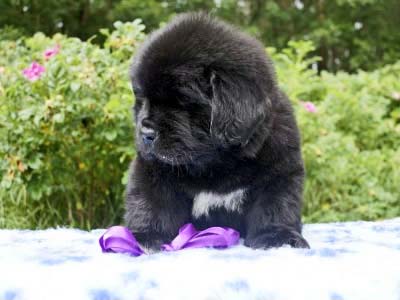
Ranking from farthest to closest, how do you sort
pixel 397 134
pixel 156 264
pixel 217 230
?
pixel 397 134 → pixel 217 230 → pixel 156 264

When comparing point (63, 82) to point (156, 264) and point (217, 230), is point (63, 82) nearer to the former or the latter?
point (217, 230)

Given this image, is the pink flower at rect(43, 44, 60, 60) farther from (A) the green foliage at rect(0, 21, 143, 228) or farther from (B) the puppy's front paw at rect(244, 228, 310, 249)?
(B) the puppy's front paw at rect(244, 228, 310, 249)

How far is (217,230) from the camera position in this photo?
2.16 m

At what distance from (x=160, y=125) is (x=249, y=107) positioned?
0.33 metres

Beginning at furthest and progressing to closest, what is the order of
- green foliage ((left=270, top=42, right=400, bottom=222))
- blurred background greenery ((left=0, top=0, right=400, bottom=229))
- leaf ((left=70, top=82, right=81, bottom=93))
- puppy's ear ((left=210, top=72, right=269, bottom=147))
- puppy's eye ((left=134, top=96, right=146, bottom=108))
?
green foliage ((left=270, top=42, right=400, bottom=222)) → blurred background greenery ((left=0, top=0, right=400, bottom=229)) → leaf ((left=70, top=82, right=81, bottom=93)) → puppy's eye ((left=134, top=96, right=146, bottom=108)) → puppy's ear ((left=210, top=72, right=269, bottom=147))

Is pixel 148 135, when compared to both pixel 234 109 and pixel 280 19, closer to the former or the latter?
pixel 234 109

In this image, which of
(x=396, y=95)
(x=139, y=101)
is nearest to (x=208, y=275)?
(x=139, y=101)

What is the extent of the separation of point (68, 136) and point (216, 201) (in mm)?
1839

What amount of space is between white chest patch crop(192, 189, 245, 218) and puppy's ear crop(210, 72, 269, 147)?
0.23 m

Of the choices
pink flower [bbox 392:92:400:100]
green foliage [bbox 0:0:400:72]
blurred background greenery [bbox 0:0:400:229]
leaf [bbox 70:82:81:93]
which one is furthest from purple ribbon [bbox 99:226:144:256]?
green foliage [bbox 0:0:400:72]

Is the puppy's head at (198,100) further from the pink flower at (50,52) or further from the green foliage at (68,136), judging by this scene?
the pink flower at (50,52)

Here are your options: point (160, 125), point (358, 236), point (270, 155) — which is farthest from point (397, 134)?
point (160, 125)

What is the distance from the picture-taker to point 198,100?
6.75ft

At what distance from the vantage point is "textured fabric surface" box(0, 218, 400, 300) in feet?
5.08
